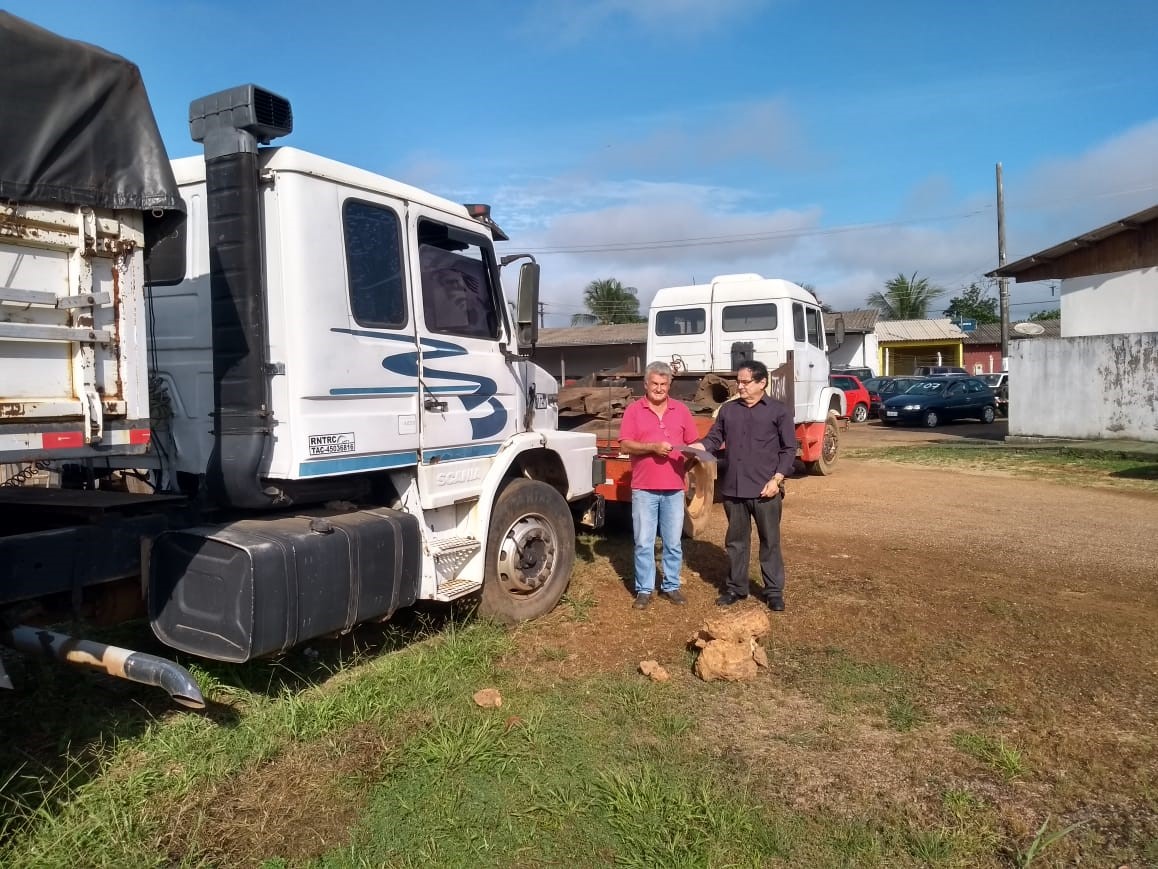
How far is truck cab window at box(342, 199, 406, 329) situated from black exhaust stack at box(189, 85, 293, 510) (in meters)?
0.47

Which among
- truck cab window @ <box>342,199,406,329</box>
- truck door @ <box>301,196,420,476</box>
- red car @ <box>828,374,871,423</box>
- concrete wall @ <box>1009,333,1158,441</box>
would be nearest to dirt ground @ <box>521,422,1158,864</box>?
truck door @ <box>301,196,420,476</box>

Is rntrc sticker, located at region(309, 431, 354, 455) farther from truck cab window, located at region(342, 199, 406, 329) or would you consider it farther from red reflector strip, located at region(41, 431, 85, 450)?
red reflector strip, located at region(41, 431, 85, 450)

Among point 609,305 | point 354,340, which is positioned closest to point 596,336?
point 609,305

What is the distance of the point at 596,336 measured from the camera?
3600cm

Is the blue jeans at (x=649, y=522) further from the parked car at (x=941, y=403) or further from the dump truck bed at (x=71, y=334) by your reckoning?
the parked car at (x=941, y=403)

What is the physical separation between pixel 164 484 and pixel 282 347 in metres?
0.99

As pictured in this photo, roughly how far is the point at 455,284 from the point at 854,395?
2301cm

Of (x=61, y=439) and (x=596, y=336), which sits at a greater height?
(x=596, y=336)

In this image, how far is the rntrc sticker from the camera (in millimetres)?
4062

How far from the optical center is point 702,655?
483 cm

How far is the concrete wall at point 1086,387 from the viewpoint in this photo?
16.5 meters

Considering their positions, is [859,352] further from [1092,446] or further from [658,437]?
[658,437]

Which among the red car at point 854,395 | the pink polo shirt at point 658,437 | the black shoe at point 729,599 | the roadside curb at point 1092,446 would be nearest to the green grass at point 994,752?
the black shoe at point 729,599

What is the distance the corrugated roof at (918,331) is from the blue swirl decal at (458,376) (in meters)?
42.2
